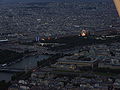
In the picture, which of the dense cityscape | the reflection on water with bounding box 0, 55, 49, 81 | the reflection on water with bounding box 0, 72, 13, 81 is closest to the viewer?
the dense cityscape

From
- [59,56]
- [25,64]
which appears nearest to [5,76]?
[25,64]

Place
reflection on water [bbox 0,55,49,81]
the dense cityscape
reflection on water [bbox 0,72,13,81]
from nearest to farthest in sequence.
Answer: the dense cityscape < reflection on water [bbox 0,72,13,81] < reflection on water [bbox 0,55,49,81]

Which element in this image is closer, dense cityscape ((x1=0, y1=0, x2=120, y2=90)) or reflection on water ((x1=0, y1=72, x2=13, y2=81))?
dense cityscape ((x1=0, y1=0, x2=120, y2=90))

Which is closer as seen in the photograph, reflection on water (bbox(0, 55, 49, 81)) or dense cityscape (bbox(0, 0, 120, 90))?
dense cityscape (bbox(0, 0, 120, 90))

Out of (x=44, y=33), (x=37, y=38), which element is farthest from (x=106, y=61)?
(x=44, y=33)

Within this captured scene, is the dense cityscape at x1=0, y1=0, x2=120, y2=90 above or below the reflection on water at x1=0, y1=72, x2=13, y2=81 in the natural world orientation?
above

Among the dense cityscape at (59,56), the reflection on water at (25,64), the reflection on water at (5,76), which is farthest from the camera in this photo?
the reflection on water at (25,64)

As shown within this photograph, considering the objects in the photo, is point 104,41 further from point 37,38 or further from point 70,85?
point 70,85

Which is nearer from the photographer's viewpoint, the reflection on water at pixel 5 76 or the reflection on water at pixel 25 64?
the reflection on water at pixel 5 76
